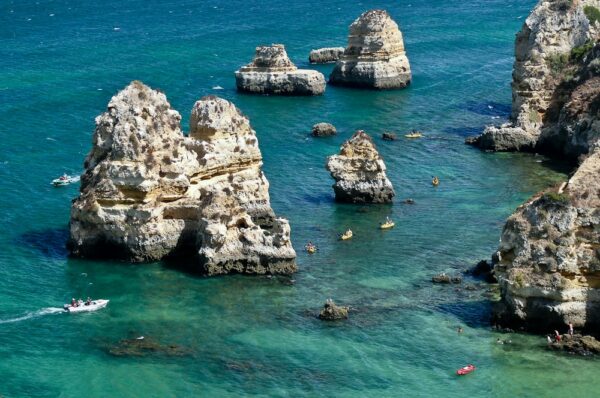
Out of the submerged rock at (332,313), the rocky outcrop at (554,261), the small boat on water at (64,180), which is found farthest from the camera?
the small boat on water at (64,180)

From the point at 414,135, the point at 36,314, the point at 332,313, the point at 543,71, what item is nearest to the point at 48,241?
the point at 36,314

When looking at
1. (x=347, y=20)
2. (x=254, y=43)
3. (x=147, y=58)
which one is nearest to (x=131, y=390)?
(x=147, y=58)

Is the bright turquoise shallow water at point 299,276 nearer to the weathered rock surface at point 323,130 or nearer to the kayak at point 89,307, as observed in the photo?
the kayak at point 89,307

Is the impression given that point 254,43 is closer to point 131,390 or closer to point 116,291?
point 116,291

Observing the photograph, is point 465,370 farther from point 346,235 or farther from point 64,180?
point 64,180

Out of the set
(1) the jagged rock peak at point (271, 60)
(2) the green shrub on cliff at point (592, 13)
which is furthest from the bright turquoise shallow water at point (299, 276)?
(2) the green shrub on cliff at point (592, 13)

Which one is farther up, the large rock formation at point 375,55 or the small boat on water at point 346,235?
the large rock formation at point 375,55

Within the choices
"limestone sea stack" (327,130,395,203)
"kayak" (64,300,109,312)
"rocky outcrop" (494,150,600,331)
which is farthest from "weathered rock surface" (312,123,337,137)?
"rocky outcrop" (494,150,600,331)

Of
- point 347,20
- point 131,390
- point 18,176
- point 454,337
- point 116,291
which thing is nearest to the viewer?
point 131,390
